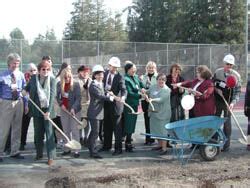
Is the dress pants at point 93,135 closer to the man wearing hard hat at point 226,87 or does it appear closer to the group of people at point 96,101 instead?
the group of people at point 96,101

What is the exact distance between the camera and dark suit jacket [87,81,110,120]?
9391 millimetres

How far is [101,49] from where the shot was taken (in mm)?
29781

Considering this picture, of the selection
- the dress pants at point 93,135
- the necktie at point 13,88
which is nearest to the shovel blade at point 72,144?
the dress pants at point 93,135

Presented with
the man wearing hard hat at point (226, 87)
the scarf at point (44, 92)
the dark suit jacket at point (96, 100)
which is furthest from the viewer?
the man wearing hard hat at point (226, 87)

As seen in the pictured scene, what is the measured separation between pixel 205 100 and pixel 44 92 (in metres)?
3.09

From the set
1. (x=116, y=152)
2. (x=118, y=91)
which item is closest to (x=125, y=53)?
(x=118, y=91)

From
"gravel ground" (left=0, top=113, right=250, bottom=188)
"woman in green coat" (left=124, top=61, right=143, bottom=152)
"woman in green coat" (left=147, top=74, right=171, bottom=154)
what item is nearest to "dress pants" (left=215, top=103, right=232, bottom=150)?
"gravel ground" (left=0, top=113, right=250, bottom=188)

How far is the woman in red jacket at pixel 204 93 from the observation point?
31.4ft

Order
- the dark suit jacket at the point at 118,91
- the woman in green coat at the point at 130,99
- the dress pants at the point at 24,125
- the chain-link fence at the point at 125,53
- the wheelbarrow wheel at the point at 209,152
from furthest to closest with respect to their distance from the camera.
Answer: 1. the chain-link fence at the point at 125,53
2. the dress pants at the point at 24,125
3. the woman in green coat at the point at 130,99
4. the dark suit jacket at the point at 118,91
5. the wheelbarrow wheel at the point at 209,152

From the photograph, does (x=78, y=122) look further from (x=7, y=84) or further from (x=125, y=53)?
(x=125, y=53)

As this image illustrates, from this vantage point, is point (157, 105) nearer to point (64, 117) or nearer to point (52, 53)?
point (64, 117)

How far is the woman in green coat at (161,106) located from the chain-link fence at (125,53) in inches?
573

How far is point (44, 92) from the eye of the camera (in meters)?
8.88

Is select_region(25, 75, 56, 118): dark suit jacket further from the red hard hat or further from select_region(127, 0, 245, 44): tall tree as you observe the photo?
select_region(127, 0, 245, 44): tall tree
